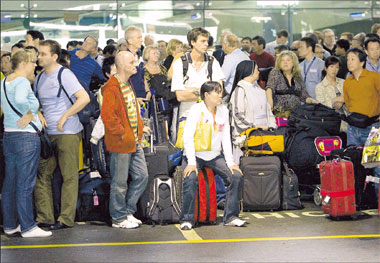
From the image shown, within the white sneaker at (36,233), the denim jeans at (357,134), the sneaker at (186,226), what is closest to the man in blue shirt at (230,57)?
the denim jeans at (357,134)

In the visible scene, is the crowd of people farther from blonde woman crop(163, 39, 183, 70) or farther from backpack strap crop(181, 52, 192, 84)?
blonde woman crop(163, 39, 183, 70)

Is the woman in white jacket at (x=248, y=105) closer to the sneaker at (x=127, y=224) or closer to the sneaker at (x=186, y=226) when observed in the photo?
the sneaker at (x=186, y=226)

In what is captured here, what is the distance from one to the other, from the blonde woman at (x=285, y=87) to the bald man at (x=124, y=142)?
2923 millimetres

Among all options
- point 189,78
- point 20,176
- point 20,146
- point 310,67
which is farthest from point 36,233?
point 310,67

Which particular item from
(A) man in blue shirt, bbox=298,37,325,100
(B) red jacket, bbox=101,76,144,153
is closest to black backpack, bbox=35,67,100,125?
(B) red jacket, bbox=101,76,144,153

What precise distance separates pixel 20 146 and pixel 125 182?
4.19 ft

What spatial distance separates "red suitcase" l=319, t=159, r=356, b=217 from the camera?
33.2 feet

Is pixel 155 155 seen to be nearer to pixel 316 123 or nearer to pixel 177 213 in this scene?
pixel 177 213

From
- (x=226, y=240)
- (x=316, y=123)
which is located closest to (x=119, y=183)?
(x=226, y=240)

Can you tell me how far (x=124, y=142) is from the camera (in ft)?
31.2

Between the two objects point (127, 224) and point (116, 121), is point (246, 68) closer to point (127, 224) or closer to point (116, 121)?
point (116, 121)

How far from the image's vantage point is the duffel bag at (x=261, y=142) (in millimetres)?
10953

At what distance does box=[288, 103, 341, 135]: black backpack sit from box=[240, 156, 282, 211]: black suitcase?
1206mm

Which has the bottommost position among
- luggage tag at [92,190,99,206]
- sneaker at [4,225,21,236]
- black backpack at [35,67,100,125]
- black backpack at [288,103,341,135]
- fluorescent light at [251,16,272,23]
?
sneaker at [4,225,21,236]
